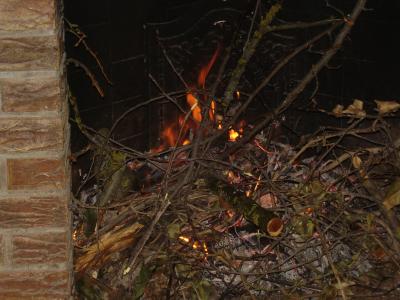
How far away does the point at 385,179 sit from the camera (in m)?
3.05

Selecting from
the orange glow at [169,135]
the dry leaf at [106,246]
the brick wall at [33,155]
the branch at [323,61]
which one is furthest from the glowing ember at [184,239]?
the orange glow at [169,135]

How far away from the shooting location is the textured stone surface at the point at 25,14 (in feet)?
6.29

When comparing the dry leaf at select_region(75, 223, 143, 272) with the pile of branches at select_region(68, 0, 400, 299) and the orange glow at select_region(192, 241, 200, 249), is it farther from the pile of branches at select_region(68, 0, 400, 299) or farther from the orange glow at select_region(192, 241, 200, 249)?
the orange glow at select_region(192, 241, 200, 249)

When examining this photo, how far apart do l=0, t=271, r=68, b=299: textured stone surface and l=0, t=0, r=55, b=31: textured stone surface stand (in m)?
0.74

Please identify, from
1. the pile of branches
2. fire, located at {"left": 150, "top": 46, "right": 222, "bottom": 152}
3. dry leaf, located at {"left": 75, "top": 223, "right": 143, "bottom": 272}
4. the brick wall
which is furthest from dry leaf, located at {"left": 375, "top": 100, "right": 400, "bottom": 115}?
the brick wall

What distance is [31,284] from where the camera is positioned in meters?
2.18

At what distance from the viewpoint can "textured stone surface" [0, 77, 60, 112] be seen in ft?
6.50

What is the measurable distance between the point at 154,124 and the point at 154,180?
0.28 m

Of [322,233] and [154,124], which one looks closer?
[322,233]

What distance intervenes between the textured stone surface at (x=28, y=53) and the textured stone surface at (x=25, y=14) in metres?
0.04

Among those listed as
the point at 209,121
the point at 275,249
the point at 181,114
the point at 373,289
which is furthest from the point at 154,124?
the point at 373,289

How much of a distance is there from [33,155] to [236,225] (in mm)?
1035

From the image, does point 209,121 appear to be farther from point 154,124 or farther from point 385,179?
point 385,179

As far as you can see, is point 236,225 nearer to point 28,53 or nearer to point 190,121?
point 190,121
